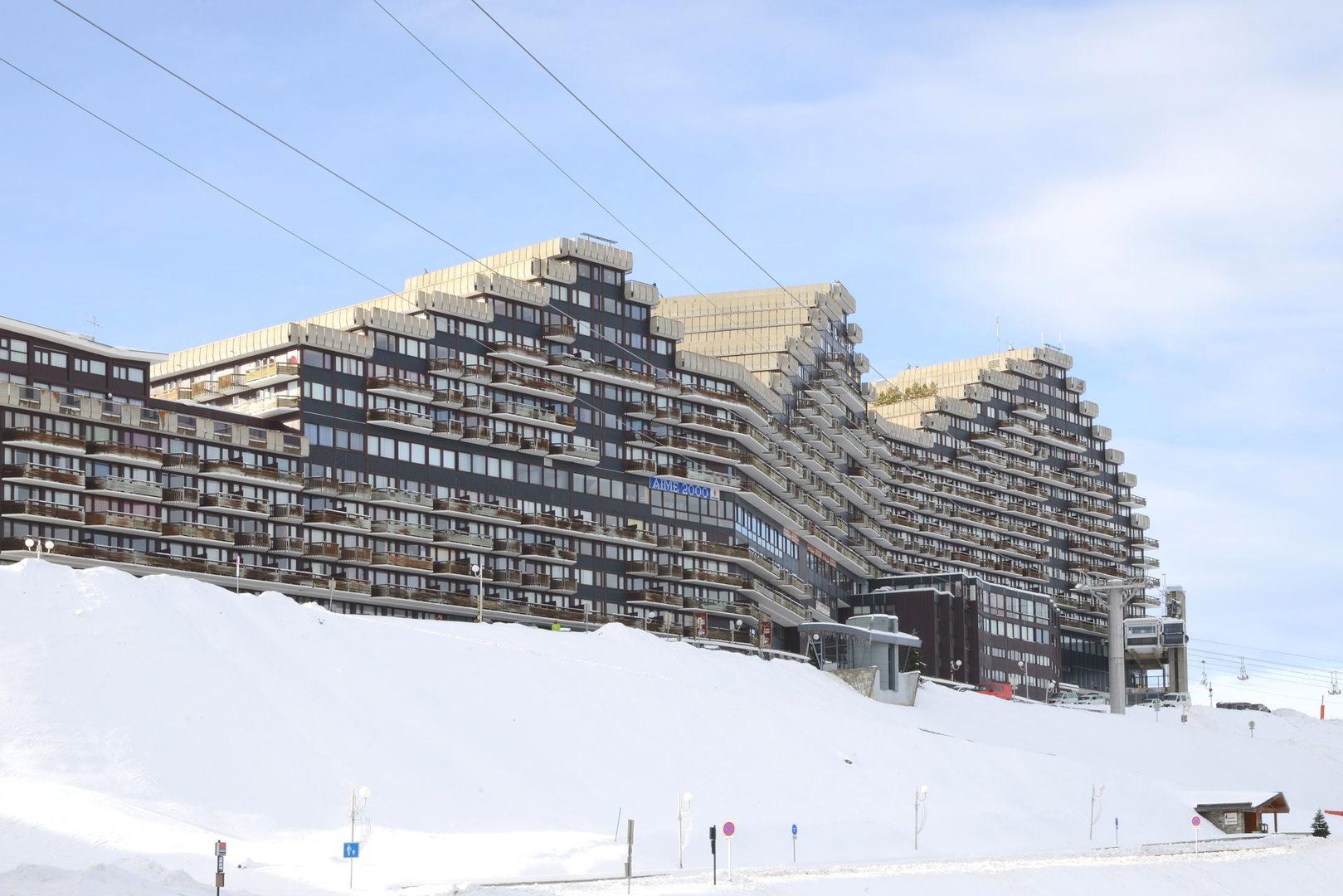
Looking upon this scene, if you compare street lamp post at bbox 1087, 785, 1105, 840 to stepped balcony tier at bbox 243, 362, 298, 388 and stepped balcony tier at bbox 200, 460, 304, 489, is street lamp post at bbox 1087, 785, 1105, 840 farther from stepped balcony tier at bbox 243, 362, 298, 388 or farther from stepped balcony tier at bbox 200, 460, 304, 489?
stepped balcony tier at bbox 243, 362, 298, 388

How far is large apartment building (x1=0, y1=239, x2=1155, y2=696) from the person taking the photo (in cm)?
11062

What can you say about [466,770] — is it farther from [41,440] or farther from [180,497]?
[180,497]

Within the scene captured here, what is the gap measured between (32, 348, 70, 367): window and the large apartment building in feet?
0.38

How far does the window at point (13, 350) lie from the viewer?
109m

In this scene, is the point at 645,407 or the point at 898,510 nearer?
the point at 645,407

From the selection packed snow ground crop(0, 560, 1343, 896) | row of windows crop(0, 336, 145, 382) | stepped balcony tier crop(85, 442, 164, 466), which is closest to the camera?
packed snow ground crop(0, 560, 1343, 896)

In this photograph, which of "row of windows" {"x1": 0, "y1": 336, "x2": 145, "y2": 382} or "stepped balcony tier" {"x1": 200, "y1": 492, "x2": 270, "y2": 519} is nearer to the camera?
"row of windows" {"x1": 0, "y1": 336, "x2": 145, "y2": 382}

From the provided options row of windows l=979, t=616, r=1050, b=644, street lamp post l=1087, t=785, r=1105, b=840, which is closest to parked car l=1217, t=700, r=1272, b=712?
row of windows l=979, t=616, r=1050, b=644

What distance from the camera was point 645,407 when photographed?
5586 inches

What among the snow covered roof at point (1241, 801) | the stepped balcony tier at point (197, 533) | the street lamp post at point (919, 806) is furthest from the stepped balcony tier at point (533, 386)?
the street lamp post at point (919, 806)

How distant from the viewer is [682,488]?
143 metres

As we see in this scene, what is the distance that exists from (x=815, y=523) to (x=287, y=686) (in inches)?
3843

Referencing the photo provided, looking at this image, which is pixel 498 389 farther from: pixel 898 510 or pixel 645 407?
pixel 898 510

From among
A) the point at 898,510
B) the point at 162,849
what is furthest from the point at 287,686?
the point at 898,510
